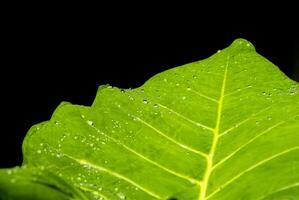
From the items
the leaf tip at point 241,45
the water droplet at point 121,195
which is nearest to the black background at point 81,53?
the leaf tip at point 241,45

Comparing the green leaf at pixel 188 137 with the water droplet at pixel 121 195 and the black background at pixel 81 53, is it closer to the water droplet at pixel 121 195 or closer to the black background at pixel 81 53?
the water droplet at pixel 121 195

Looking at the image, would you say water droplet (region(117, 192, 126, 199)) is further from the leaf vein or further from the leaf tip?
the leaf tip

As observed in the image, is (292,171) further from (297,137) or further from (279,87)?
(279,87)

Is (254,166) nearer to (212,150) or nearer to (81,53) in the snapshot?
(212,150)

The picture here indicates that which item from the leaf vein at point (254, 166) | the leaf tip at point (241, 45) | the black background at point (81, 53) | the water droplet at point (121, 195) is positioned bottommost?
the water droplet at point (121, 195)

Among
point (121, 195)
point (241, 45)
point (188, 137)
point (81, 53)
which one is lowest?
point (121, 195)

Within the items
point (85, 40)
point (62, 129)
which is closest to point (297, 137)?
point (62, 129)

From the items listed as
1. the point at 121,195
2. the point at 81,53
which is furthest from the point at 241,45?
the point at 81,53
